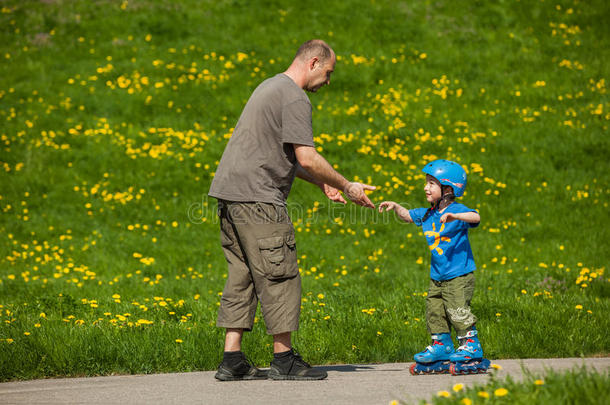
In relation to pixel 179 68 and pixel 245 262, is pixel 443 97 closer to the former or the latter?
pixel 179 68

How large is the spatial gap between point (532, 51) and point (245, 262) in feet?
41.5

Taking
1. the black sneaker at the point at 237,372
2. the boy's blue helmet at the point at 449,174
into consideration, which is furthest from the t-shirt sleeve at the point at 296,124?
the black sneaker at the point at 237,372

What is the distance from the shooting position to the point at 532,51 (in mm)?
15414

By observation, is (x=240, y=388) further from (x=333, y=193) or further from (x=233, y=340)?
(x=333, y=193)

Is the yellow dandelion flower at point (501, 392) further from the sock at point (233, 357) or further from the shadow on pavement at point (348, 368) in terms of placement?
the sock at point (233, 357)

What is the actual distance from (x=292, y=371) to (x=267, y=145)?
62.9 inches

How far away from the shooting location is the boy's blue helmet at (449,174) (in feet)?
16.4

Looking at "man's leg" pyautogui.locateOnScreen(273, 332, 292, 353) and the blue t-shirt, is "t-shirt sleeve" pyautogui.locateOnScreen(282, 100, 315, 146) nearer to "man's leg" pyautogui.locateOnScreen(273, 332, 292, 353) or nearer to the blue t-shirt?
the blue t-shirt

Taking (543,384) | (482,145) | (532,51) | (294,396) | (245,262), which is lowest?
(294,396)

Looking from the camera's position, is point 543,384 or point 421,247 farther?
point 421,247

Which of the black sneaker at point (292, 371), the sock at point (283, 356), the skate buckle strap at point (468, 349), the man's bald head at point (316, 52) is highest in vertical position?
the man's bald head at point (316, 52)

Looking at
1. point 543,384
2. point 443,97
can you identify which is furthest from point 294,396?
point 443,97

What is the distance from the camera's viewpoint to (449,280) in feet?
16.2

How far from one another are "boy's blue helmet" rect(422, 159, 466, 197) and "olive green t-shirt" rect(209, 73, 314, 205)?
39.3 inches
